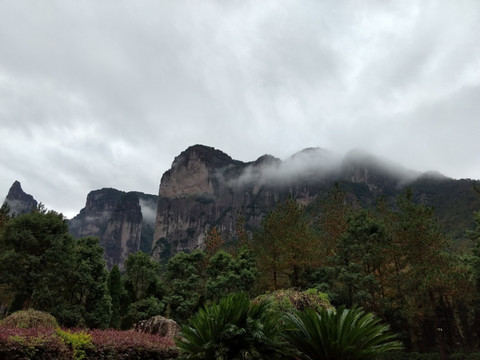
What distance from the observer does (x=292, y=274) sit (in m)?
26.8

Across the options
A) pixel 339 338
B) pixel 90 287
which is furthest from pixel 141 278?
pixel 339 338

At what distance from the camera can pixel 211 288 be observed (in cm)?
2747

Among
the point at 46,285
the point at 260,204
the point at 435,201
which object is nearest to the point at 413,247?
the point at 46,285

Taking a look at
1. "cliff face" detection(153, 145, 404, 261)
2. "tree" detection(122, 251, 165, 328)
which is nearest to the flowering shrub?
"tree" detection(122, 251, 165, 328)

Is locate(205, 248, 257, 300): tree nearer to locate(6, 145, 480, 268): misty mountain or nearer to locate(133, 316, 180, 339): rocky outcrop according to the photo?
locate(133, 316, 180, 339): rocky outcrop

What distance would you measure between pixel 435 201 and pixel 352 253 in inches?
3586

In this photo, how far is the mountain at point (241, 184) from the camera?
461ft

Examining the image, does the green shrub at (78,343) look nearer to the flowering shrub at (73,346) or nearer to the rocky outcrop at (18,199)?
the flowering shrub at (73,346)

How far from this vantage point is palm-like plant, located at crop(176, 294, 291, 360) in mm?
6207

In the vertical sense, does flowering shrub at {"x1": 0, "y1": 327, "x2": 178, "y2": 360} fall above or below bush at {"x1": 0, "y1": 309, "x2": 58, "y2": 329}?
below

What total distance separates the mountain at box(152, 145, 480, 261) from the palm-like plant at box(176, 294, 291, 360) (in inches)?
4885

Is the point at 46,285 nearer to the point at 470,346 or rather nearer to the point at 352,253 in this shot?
the point at 352,253

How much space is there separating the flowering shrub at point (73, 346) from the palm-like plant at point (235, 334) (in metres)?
2.44

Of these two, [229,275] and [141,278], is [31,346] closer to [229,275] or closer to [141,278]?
[229,275]
